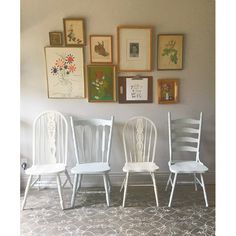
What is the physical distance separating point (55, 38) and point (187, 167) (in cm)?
209

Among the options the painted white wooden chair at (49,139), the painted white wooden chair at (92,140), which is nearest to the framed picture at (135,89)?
the painted white wooden chair at (92,140)

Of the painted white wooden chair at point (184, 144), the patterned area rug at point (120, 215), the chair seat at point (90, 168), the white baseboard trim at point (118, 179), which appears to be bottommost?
the patterned area rug at point (120, 215)

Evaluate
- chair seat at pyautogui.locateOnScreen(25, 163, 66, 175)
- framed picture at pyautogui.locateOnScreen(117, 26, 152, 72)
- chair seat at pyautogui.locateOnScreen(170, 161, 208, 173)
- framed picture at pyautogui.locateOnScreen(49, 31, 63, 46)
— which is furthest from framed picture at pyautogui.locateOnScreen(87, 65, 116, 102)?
chair seat at pyautogui.locateOnScreen(170, 161, 208, 173)

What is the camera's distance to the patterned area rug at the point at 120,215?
226 centimetres

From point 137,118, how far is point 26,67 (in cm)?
148

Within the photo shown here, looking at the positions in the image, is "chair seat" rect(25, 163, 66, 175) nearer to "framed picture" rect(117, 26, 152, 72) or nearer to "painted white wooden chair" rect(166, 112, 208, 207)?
"painted white wooden chair" rect(166, 112, 208, 207)

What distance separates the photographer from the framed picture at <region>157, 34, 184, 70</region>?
10.0 feet

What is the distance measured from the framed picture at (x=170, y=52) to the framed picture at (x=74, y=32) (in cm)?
92

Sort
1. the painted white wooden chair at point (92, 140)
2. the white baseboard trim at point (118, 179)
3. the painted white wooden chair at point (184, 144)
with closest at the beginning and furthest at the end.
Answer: the painted white wooden chair at point (184, 144)
the painted white wooden chair at point (92, 140)
the white baseboard trim at point (118, 179)

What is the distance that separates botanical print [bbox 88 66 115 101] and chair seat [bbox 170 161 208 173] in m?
1.08

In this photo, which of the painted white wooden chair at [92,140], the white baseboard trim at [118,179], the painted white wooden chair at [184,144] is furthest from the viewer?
the white baseboard trim at [118,179]

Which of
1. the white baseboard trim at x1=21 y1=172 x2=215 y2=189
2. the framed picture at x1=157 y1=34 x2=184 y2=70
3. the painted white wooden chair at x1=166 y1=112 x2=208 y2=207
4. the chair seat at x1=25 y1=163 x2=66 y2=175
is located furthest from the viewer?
the white baseboard trim at x1=21 y1=172 x2=215 y2=189

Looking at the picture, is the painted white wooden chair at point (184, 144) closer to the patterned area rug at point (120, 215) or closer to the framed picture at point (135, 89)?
the patterned area rug at point (120, 215)
